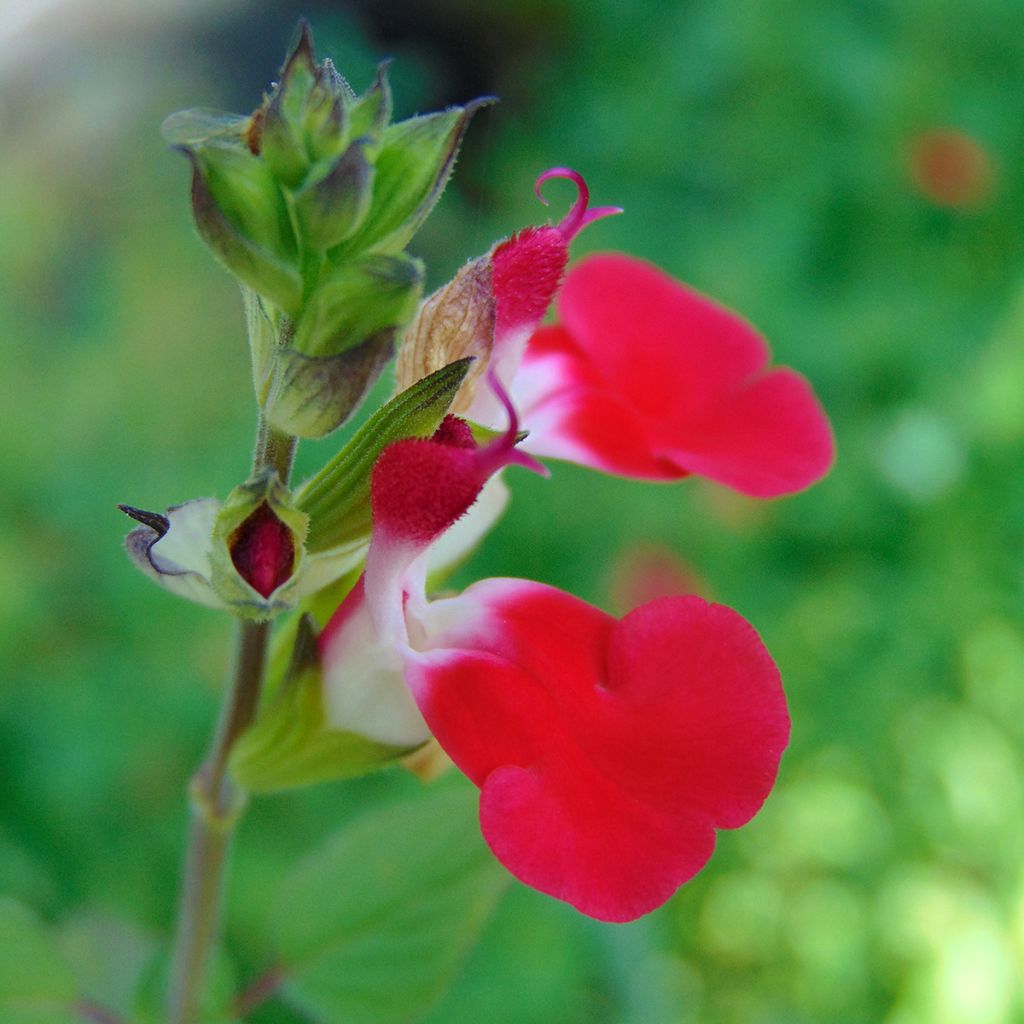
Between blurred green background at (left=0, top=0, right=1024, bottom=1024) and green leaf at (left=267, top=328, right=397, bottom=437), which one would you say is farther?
blurred green background at (left=0, top=0, right=1024, bottom=1024)

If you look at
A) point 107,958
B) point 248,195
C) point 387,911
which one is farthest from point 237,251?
point 107,958

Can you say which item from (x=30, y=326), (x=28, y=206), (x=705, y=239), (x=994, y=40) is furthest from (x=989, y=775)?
(x=28, y=206)

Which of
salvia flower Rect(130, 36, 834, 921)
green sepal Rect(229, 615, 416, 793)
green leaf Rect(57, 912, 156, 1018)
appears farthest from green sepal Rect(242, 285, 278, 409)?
green leaf Rect(57, 912, 156, 1018)

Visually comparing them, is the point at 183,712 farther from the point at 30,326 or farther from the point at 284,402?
the point at 284,402

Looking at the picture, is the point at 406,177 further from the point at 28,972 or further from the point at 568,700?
Answer: the point at 28,972

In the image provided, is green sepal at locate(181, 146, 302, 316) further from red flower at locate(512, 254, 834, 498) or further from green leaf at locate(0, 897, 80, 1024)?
green leaf at locate(0, 897, 80, 1024)
